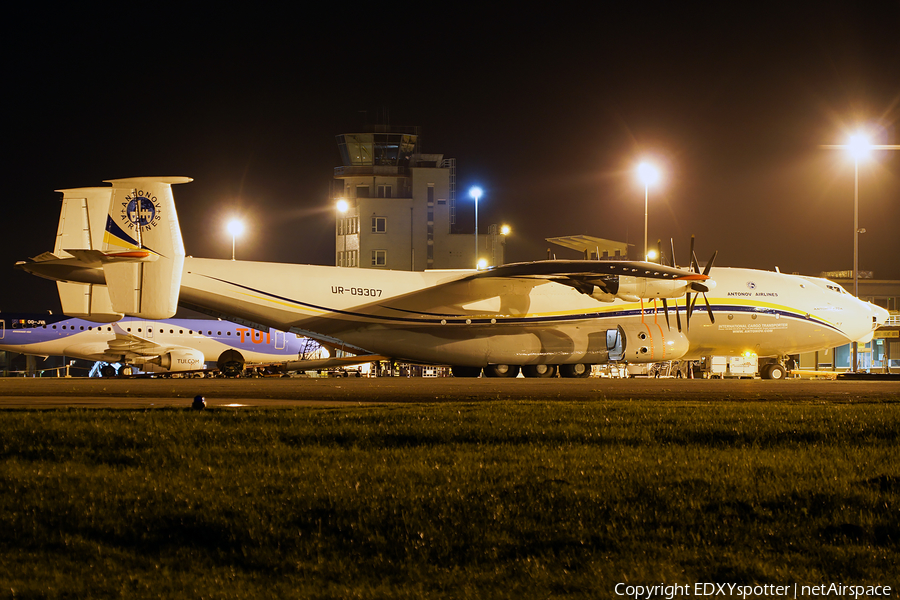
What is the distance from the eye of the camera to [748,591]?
5500 millimetres

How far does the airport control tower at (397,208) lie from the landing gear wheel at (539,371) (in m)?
50.3

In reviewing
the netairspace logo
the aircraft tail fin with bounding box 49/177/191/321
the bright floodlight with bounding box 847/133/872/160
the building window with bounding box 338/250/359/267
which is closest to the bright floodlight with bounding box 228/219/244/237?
the aircraft tail fin with bounding box 49/177/191/321

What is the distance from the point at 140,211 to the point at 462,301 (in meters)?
12.3

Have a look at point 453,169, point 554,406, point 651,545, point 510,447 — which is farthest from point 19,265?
point 453,169

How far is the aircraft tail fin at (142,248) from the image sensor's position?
23172mm

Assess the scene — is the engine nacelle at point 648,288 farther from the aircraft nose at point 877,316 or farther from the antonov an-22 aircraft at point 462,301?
the aircraft nose at point 877,316

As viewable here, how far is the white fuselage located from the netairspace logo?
79.0ft

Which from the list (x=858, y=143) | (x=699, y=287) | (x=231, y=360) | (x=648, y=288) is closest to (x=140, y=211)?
(x=648, y=288)

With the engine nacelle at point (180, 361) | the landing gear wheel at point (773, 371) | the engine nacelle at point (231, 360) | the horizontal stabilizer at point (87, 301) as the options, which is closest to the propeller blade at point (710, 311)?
the landing gear wheel at point (773, 371)

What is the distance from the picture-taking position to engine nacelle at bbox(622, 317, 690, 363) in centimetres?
3259

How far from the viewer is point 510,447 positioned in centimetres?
952

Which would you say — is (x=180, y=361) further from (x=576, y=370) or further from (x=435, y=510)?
(x=435, y=510)

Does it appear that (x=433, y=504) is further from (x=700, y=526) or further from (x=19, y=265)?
A: (x=19, y=265)

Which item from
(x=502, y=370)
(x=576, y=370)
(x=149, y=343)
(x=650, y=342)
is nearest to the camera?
(x=650, y=342)
